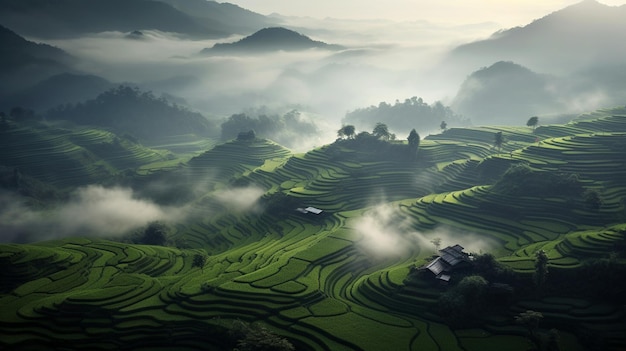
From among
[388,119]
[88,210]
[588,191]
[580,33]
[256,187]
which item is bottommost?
[88,210]

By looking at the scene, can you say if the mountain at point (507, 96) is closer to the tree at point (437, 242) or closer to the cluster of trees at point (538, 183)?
the cluster of trees at point (538, 183)

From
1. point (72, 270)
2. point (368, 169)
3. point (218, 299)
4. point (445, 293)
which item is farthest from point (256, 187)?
point (445, 293)

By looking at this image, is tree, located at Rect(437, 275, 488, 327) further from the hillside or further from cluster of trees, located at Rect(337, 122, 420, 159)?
cluster of trees, located at Rect(337, 122, 420, 159)

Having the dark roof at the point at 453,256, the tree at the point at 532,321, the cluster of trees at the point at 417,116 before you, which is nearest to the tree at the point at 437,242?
the dark roof at the point at 453,256

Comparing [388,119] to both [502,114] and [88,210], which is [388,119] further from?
[88,210]

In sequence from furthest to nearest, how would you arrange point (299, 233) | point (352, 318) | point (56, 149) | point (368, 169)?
1. point (56, 149)
2. point (368, 169)
3. point (299, 233)
4. point (352, 318)

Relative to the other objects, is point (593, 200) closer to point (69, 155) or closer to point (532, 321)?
point (532, 321)

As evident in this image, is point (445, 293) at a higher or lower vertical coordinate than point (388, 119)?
lower
